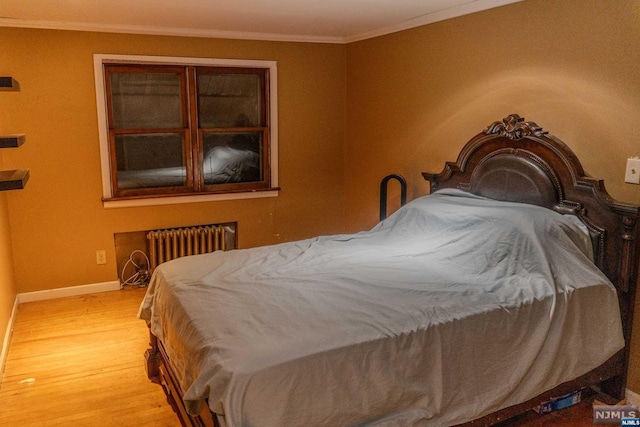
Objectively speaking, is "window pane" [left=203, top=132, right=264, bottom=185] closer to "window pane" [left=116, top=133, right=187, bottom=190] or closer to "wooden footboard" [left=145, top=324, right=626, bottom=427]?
"window pane" [left=116, top=133, right=187, bottom=190]

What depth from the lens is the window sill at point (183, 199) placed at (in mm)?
4344

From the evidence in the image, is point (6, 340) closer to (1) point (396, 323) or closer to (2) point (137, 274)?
(2) point (137, 274)

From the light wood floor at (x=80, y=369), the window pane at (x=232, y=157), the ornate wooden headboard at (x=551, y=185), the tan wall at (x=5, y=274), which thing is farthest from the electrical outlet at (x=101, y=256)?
the ornate wooden headboard at (x=551, y=185)

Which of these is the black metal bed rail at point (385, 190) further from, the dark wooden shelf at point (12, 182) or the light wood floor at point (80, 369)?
the dark wooden shelf at point (12, 182)

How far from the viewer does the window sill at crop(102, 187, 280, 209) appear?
4344 millimetres

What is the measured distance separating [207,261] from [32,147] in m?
1.99

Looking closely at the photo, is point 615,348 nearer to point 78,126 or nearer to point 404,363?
point 404,363

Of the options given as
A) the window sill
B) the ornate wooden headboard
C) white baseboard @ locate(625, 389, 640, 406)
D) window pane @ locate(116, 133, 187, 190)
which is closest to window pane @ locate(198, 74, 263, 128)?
window pane @ locate(116, 133, 187, 190)

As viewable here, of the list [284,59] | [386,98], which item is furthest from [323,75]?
[386,98]

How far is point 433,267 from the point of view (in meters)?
2.84

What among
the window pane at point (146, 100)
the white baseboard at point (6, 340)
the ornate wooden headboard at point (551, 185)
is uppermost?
the window pane at point (146, 100)

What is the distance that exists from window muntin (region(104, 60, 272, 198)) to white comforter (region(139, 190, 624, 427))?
5.58ft

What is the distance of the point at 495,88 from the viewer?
3338mm

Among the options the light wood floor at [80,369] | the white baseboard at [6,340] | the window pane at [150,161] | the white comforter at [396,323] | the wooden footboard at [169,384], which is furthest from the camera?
the window pane at [150,161]
